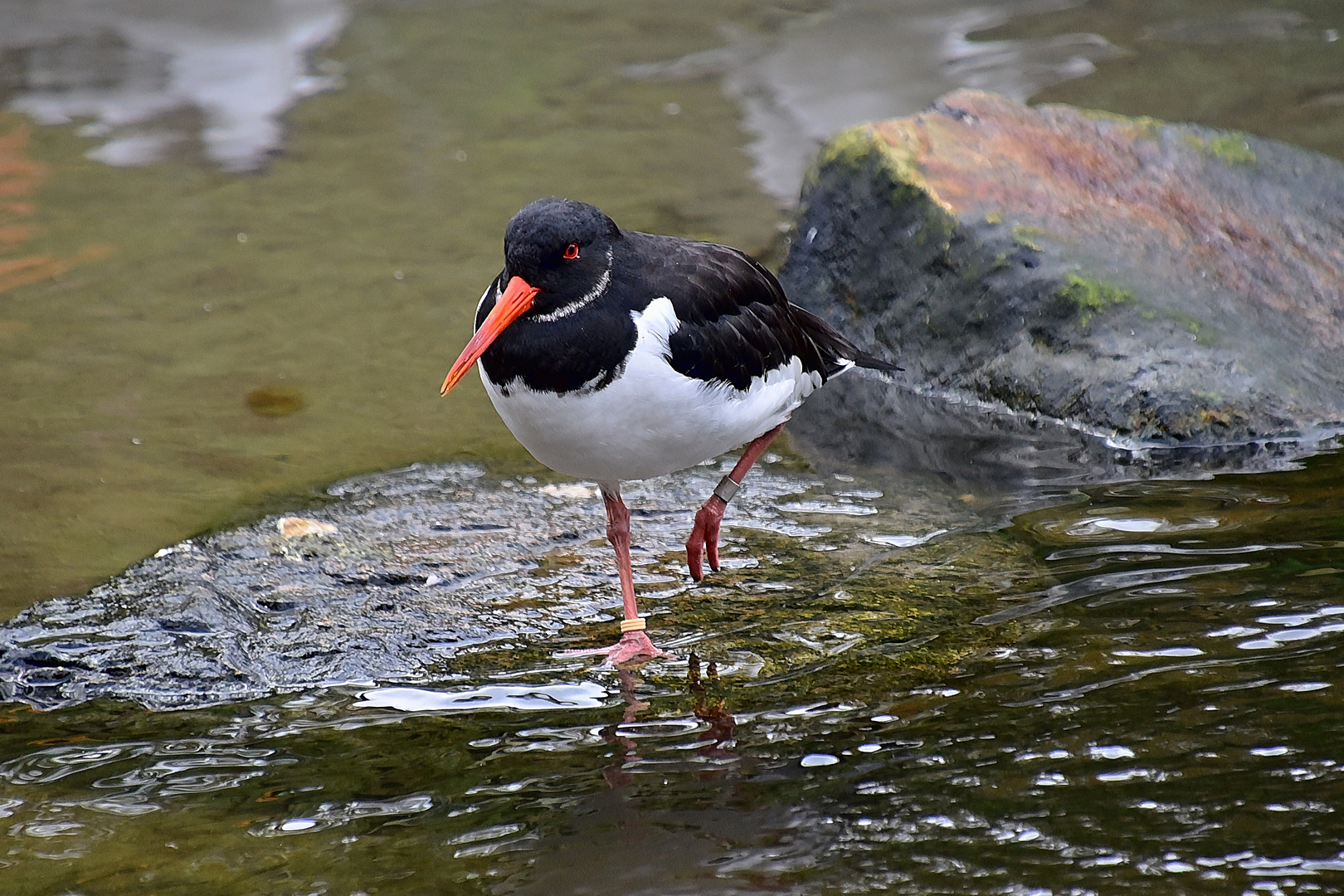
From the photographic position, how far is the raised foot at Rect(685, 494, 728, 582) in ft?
15.7

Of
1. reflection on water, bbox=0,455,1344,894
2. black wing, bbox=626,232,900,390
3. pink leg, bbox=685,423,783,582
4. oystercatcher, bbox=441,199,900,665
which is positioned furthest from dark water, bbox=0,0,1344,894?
black wing, bbox=626,232,900,390

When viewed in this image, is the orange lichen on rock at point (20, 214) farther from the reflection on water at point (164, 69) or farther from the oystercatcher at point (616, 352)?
the oystercatcher at point (616, 352)

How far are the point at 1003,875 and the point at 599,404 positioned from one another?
67.4 inches

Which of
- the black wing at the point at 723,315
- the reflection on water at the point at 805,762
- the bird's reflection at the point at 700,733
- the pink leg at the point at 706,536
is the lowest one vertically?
the bird's reflection at the point at 700,733

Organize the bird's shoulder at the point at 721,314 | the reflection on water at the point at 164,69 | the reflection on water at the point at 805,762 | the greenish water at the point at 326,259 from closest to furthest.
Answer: the reflection on water at the point at 805,762
the bird's shoulder at the point at 721,314
the greenish water at the point at 326,259
the reflection on water at the point at 164,69

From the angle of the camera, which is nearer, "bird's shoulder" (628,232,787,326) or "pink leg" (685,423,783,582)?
"bird's shoulder" (628,232,787,326)

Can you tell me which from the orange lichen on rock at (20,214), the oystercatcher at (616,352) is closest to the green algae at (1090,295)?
the oystercatcher at (616,352)

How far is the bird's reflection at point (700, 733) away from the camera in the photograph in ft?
12.0

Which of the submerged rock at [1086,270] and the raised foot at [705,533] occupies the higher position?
the submerged rock at [1086,270]

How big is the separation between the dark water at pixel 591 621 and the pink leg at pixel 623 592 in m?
0.13

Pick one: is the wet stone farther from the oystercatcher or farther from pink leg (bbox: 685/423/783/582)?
the oystercatcher

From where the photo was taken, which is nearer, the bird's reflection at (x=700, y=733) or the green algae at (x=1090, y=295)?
the bird's reflection at (x=700, y=733)

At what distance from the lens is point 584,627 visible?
4.62 metres

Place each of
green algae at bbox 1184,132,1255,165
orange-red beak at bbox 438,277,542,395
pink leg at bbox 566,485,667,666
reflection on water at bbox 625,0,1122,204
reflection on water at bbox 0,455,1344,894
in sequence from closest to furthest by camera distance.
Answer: reflection on water at bbox 0,455,1344,894 < orange-red beak at bbox 438,277,542,395 < pink leg at bbox 566,485,667,666 < green algae at bbox 1184,132,1255,165 < reflection on water at bbox 625,0,1122,204
